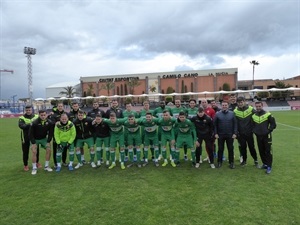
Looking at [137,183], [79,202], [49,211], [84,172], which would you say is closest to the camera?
[49,211]

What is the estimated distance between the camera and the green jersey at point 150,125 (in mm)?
6998

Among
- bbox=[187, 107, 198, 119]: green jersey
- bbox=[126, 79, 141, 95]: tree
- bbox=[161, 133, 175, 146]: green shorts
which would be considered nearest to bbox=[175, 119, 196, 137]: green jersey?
bbox=[161, 133, 175, 146]: green shorts

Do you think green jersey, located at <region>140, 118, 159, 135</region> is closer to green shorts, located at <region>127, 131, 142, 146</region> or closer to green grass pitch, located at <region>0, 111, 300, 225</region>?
green shorts, located at <region>127, 131, 142, 146</region>

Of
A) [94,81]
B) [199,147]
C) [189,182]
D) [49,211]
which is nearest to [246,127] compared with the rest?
[199,147]

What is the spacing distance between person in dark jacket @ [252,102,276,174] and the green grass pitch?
0.35 m

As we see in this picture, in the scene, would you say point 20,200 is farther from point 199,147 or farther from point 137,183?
point 199,147

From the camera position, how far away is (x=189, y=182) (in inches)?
220

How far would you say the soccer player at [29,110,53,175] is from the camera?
6.61 meters

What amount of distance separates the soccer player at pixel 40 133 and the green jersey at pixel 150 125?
8.51 feet

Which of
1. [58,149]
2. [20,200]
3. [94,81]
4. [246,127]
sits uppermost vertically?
[94,81]

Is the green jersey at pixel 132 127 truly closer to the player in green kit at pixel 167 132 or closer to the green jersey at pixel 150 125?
the green jersey at pixel 150 125

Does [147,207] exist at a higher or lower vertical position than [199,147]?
lower

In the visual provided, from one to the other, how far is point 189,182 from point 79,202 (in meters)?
2.43

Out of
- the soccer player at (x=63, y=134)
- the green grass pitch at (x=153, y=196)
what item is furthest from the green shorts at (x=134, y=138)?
the soccer player at (x=63, y=134)
